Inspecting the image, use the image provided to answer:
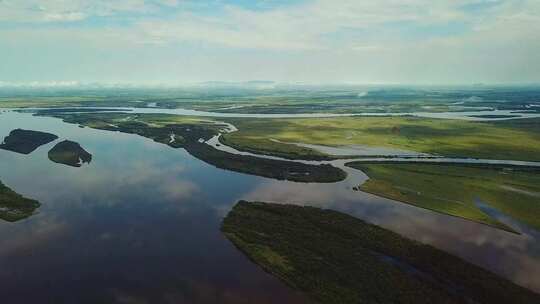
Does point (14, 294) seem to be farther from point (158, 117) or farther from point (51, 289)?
point (158, 117)

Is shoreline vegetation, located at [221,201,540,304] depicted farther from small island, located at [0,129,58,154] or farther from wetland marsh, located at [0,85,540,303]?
small island, located at [0,129,58,154]

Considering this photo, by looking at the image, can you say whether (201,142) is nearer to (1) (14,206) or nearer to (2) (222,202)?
(2) (222,202)

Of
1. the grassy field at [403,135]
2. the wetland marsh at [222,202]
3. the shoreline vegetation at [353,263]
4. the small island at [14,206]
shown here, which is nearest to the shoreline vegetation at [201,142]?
the wetland marsh at [222,202]

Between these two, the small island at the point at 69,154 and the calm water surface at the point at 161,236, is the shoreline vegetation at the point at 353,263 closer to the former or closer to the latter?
the calm water surface at the point at 161,236

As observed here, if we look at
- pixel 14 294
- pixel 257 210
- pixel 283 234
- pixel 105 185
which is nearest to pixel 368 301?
pixel 283 234

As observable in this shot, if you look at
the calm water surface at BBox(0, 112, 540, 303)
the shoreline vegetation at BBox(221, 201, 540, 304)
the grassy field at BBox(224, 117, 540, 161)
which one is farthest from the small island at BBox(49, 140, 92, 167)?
the shoreline vegetation at BBox(221, 201, 540, 304)

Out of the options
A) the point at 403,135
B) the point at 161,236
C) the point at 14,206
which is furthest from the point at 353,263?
the point at 403,135
